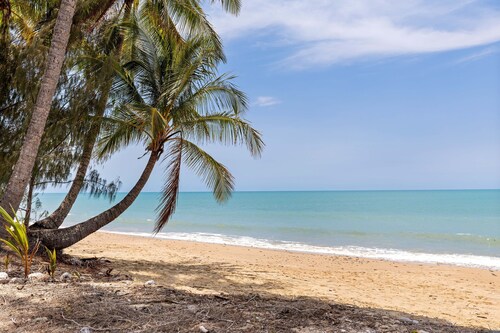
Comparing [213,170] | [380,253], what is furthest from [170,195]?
[380,253]

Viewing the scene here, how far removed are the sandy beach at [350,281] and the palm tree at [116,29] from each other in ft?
5.81

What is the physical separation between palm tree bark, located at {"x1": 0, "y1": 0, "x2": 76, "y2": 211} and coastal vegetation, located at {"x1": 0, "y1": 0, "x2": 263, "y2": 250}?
0.06 feet

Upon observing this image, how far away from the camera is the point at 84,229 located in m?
7.88

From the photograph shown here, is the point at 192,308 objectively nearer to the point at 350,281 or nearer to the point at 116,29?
the point at 350,281

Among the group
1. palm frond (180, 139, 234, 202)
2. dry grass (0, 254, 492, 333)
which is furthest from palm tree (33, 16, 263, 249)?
dry grass (0, 254, 492, 333)

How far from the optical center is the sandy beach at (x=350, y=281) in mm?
6715

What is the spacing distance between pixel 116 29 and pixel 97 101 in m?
1.82

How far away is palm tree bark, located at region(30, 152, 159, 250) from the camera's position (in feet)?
24.1

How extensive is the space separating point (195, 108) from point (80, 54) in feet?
8.40

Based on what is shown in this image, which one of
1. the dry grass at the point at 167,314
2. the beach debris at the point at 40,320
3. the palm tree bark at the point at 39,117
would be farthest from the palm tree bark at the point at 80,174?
the beach debris at the point at 40,320

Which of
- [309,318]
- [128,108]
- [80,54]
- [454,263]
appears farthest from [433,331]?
[454,263]

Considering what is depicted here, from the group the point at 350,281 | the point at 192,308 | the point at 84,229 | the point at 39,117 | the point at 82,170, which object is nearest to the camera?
the point at 192,308

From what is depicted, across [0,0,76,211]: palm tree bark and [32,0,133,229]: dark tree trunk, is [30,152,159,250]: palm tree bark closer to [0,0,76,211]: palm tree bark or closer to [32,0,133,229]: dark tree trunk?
[32,0,133,229]: dark tree trunk

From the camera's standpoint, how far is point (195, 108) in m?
8.81
